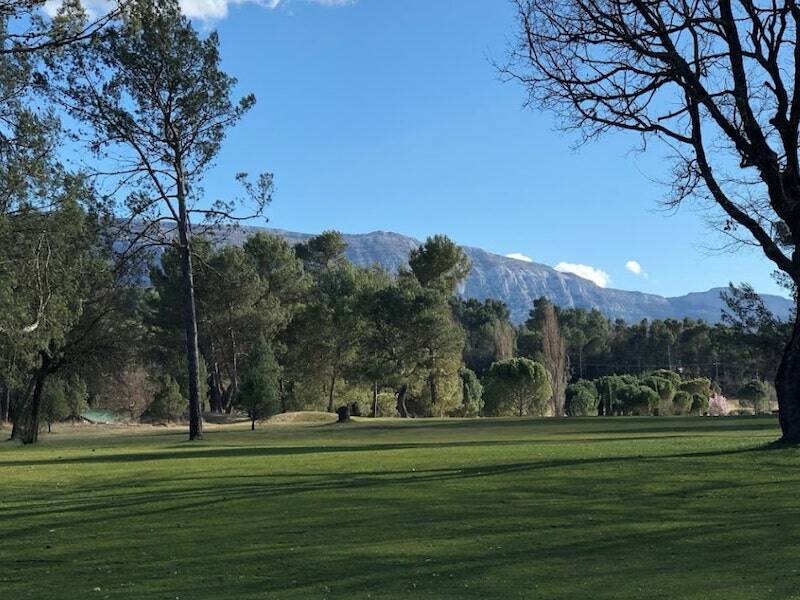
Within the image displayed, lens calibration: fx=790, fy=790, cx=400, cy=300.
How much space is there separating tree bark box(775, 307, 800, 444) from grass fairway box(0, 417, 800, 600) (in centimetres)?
90

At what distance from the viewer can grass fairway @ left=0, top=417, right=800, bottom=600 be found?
6152 millimetres

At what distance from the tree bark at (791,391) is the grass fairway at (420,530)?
35.5 inches

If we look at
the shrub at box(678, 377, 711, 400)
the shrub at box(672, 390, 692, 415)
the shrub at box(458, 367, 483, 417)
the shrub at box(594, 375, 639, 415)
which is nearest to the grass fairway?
the shrub at box(594, 375, 639, 415)

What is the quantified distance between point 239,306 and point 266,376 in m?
21.4

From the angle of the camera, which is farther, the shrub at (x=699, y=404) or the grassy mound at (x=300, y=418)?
the shrub at (x=699, y=404)

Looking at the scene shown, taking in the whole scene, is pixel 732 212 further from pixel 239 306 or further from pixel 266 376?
pixel 239 306

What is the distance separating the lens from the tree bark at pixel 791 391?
48.2 feet

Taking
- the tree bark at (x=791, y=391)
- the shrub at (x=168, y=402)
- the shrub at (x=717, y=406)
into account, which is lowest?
the shrub at (x=717, y=406)

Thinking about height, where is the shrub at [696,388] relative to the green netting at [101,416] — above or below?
above

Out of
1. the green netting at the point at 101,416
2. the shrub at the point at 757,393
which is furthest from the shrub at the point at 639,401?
the green netting at the point at 101,416

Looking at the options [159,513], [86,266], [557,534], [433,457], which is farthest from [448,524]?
[86,266]

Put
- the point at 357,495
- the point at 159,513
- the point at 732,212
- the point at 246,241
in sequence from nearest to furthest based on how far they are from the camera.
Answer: the point at 159,513 < the point at 357,495 < the point at 732,212 < the point at 246,241

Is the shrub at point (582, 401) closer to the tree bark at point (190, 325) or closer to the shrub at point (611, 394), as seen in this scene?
the shrub at point (611, 394)

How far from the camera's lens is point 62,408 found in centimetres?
4316
